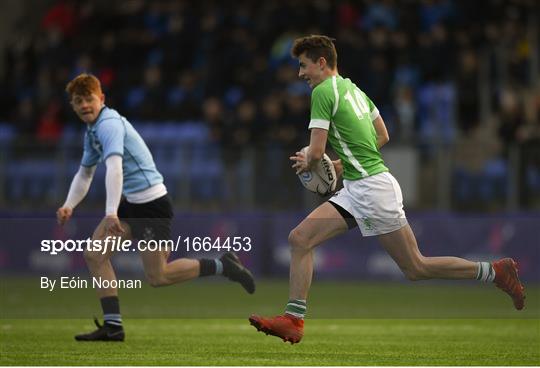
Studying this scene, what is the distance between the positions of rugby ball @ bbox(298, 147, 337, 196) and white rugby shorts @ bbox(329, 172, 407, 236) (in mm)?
183

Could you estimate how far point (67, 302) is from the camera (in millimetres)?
14211

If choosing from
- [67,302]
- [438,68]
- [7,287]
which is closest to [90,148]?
[67,302]

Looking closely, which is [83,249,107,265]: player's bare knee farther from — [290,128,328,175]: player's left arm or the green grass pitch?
[290,128,328,175]: player's left arm

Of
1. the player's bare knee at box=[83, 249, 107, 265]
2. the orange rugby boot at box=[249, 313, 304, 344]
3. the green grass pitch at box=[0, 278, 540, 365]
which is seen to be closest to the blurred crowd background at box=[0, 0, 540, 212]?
the green grass pitch at box=[0, 278, 540, 365]

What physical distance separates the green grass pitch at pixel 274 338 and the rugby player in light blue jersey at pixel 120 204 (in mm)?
540

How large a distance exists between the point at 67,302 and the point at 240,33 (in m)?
11.4

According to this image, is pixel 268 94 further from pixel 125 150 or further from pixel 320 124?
pixel 320 124

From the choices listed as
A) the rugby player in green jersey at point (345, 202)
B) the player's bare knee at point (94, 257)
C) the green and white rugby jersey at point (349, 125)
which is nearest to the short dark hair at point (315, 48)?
the rugby player in green jersey at point (345, 202)

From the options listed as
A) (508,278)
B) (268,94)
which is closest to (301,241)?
(508,278)

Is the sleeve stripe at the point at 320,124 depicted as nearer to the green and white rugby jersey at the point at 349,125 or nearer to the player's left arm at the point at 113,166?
the green and white rugby jersey at the point at 349,125

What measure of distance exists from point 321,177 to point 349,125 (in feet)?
1.58

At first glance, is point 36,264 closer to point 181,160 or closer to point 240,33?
point 181,160

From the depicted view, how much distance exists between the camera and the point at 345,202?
1084 centimetres

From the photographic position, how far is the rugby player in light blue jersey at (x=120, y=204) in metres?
11.8
